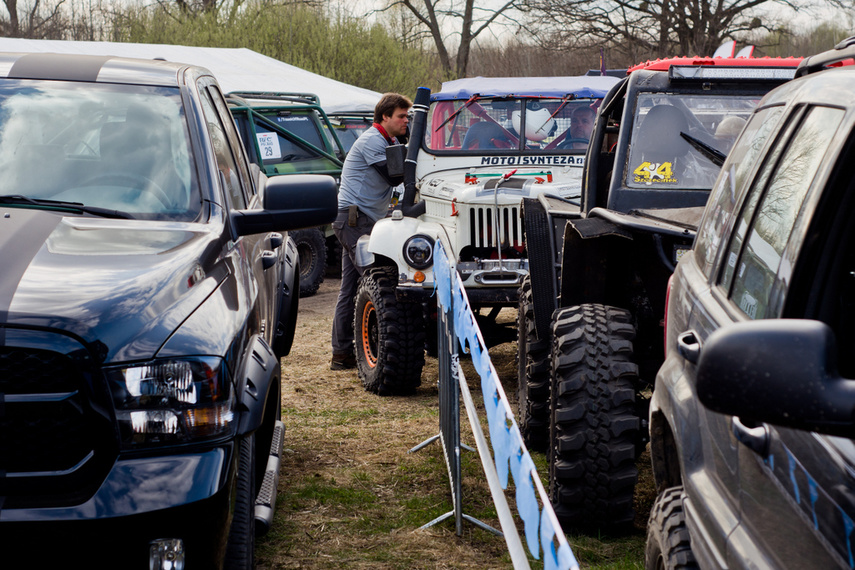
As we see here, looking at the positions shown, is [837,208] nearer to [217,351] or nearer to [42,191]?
[217,351]

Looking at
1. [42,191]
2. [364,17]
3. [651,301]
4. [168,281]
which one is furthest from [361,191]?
[364,17]

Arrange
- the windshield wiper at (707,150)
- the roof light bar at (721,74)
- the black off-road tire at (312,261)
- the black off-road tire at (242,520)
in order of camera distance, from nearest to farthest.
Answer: the black off-road tire at (242,520)
the windshield wiper at (707,150)
the roof light bar at (721,74)
the black off-road tire at (312,261)

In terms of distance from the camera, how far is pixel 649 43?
1016 inches

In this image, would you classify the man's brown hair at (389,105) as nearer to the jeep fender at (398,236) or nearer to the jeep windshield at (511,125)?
the jeep windshield at (511,125)

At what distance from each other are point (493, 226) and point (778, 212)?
15.2 ft

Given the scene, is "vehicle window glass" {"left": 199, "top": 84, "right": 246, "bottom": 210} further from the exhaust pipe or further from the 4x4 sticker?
the exhaust pipe

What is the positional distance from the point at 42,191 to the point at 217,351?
1164 mm

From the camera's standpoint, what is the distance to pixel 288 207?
3342mm


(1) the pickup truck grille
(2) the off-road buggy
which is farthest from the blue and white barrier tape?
(1) the pickup truck grille

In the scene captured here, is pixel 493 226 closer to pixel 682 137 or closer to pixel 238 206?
pixel 682 137

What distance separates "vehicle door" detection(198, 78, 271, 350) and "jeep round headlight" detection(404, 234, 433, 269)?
1.91m

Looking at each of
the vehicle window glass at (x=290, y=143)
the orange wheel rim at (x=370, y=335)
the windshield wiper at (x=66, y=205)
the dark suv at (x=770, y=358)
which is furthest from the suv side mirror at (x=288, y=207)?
the vehicle window glass at (x=290, y=143)

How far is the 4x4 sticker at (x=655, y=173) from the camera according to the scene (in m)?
4.56

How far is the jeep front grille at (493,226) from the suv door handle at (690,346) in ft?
14.2
